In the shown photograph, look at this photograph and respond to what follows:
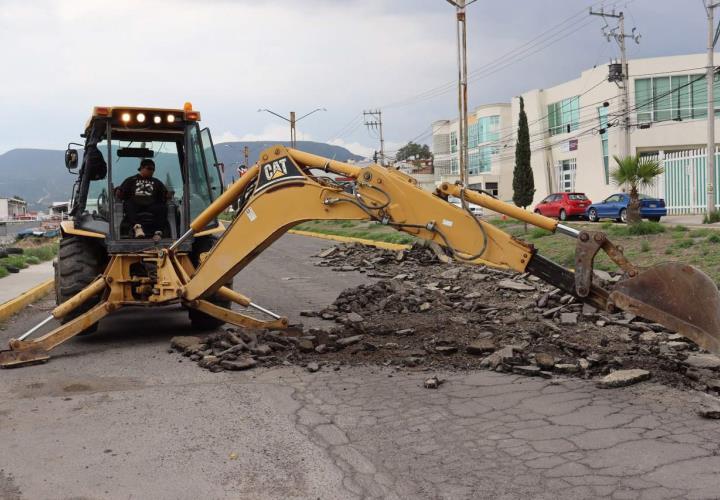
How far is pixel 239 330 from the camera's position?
8.27m

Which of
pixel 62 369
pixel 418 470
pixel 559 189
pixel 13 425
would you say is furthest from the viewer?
pixel 559 189

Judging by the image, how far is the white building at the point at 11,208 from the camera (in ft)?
283

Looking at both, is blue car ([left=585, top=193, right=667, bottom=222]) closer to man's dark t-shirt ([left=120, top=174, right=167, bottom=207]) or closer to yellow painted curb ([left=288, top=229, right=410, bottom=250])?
yellow painted curb ([left=288, top=229, right=410, bottom=250])

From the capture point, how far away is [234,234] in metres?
7.81

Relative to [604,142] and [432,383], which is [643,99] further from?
[432,383]

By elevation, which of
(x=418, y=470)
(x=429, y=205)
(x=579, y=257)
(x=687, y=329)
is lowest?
(x=418, y=470)

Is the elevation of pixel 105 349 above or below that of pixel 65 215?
below

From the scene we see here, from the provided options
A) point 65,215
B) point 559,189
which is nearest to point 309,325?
point 65,215

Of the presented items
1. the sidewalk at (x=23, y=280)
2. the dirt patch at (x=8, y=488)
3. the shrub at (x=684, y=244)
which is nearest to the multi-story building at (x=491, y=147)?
the sidewalk at (x=23, y=280)

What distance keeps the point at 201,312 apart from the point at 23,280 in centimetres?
889

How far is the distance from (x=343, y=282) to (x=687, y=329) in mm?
9465

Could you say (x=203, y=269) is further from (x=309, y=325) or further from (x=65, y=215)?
(x=65, y=215)

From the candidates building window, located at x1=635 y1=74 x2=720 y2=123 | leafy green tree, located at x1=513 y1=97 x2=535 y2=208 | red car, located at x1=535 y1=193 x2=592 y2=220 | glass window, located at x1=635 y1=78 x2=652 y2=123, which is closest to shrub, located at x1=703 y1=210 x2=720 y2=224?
red car, located at x1=535 y1=193 x2=592 y2=220

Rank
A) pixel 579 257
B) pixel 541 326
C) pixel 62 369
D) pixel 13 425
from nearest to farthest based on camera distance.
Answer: pixel 13 425 → pixel 579 257 → pixel 62 369 → pixel 541 326
